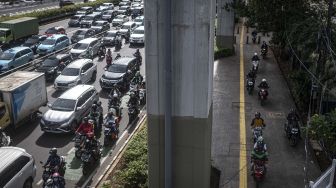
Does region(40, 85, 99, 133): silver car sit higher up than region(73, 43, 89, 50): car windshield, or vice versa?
region(73, 43, 89, 50): car windshield

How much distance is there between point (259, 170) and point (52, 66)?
19.5m

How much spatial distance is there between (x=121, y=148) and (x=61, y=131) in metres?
3.29

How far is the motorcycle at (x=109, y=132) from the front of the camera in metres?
20.5

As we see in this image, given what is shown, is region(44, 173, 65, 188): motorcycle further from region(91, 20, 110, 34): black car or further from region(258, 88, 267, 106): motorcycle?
region(91, 20, 110, 34): black car

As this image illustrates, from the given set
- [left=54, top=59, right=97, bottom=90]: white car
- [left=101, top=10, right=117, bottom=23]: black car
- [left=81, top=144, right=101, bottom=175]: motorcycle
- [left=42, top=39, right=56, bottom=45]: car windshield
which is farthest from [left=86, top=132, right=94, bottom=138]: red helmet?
[left=101, top=10, right=117, bottom=23]: black car

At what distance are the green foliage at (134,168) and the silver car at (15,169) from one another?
10.4 ft

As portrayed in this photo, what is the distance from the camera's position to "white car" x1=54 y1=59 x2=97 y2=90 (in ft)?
90.8

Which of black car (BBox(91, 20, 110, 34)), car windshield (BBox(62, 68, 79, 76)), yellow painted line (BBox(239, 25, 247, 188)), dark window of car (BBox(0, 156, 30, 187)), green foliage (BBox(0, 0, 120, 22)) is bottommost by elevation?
yellow painted line (BBox(239, 25, 247, 188))

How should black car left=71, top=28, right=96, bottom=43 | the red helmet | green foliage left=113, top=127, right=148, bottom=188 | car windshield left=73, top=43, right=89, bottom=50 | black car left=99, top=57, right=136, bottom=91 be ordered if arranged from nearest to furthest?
green foliage left=113, top=127, right=148, bottom=188 → the red helmet → black car left=99, top=57, right=136, bottom=91 → car windshield left=73, top=43, right=89, bottom=50 → black car left=71, top=28, right=96, bottom=43

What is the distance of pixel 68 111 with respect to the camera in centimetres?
2164

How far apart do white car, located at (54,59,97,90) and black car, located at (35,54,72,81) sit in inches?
82.2

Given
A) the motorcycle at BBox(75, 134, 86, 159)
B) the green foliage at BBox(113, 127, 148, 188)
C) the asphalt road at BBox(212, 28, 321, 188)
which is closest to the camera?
the green foliage at BBox(113, 127, 148, 188)

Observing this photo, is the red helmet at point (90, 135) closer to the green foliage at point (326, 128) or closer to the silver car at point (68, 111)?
the silver car at point (68, 111)

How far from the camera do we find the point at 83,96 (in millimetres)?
23031
